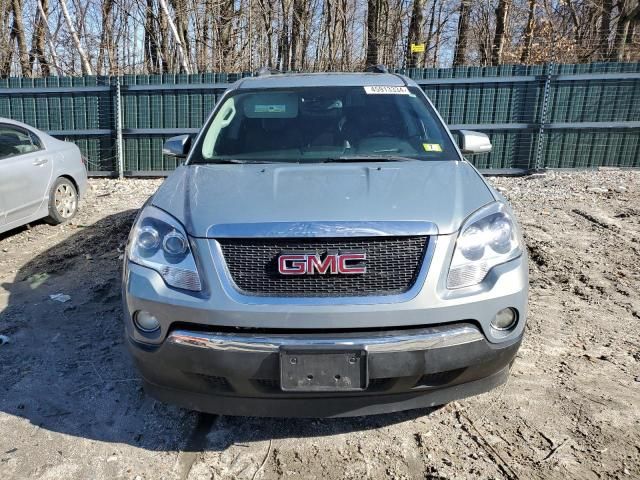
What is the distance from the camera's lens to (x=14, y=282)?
16.4 feet

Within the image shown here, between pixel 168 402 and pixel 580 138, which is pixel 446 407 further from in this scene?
pixel 580 138

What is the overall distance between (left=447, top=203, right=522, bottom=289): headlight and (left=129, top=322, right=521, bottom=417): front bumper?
22 centimetres

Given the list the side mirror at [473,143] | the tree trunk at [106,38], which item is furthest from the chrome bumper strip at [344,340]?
the tree trunk at [106,38]

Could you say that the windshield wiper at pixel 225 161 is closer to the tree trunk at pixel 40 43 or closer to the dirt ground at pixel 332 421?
the dirt ground at pixel 332 421

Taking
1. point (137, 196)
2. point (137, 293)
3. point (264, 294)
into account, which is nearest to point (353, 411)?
point (264, 294)

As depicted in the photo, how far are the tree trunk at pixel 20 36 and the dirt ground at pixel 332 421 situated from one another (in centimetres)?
1835

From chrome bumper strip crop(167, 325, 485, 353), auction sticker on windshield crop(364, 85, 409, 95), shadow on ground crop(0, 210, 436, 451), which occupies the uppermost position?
auction sticker on windshield crop(364, 85, 409, 95)

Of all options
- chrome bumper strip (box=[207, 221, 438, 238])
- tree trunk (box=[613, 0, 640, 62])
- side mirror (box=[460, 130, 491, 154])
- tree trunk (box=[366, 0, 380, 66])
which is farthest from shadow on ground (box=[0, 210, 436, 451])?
tree trunk (box=[613, 0, 640, 62])

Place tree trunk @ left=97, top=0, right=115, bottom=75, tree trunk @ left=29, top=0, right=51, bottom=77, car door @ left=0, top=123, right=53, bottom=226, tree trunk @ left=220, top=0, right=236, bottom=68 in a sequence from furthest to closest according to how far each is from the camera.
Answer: tree trunk @ left=29, top=0, right=51, bottom=77
tree trunk @ left=97, top=0, right=115, bottom=75
tree trunk @ left=220, top=0, right=236, bottom=68
car door @ left=0, top=123, right=53, bottom=226

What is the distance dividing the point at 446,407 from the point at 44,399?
7.50 ft

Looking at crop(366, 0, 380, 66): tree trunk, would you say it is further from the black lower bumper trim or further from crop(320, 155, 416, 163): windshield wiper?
the black lower bumper trim

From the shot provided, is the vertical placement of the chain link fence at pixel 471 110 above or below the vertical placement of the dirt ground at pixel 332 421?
above

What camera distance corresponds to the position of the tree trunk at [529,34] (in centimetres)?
1759

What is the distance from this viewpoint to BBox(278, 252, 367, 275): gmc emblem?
2201 mm
